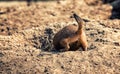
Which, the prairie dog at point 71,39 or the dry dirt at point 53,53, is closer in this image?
the dry dirt at point 53,53

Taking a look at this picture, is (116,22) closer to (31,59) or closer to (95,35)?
(95,35)

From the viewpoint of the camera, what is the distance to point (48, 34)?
927 cm

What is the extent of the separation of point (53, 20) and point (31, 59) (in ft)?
14.6

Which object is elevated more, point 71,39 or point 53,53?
→ point 71,39

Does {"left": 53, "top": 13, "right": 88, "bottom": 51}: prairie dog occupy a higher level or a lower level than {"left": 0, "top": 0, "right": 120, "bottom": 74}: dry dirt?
higher

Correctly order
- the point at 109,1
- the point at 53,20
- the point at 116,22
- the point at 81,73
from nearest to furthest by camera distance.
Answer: the point at 81,73 < the point at 116,22 < the point at 53,20 < the point at 109,1

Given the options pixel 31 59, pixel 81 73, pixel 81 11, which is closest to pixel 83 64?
pixel 81 73

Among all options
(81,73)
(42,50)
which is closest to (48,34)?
(42,50)

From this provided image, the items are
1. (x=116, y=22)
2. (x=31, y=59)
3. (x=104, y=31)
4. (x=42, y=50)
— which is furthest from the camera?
(x=116, y=22)

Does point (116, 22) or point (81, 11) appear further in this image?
point (81, 11)

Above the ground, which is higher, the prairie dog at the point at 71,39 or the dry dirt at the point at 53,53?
the prairie dog at the point at 71,39

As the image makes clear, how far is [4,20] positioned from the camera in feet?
40.1

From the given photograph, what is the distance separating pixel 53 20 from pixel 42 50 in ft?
12.3

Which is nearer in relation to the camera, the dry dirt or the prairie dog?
the dry dirt
